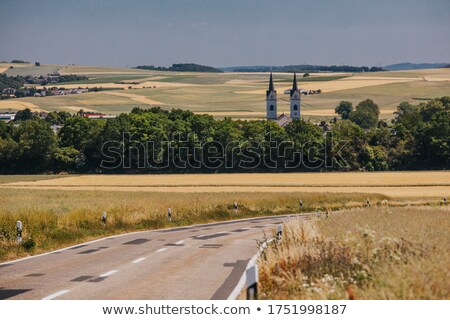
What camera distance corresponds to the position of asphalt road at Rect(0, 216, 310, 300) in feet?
51.1

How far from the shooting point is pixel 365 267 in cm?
1270

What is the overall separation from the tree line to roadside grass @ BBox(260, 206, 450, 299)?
308 ft

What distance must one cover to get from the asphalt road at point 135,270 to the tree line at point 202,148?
268ft

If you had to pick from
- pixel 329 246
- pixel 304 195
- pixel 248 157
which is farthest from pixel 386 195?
pixel 329 246

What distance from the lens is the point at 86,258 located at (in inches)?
888

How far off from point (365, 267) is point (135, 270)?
7.99 meters

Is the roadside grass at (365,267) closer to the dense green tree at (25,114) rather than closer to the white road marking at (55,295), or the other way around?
the white road marking at (55,295)

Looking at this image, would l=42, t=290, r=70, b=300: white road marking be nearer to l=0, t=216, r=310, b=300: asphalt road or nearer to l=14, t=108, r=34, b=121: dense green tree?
l=0, t=216, r=310, b=300: asphalt road

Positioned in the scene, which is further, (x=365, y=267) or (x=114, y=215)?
(x=114, y=215)

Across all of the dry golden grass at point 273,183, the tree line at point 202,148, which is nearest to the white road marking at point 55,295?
the dry golden grass at point 273,183

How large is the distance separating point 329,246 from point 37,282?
6.15m

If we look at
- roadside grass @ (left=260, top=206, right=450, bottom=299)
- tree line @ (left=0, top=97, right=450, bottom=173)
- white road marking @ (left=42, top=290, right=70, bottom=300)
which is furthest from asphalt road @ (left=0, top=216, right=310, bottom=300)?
tree line @ (left=0, top=97, right=450, bottom=173)

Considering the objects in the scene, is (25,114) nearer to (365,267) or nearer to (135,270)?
(135,270)

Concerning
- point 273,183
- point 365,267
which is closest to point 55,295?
point 365,267
